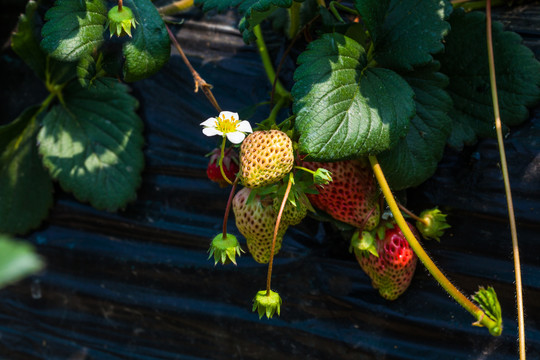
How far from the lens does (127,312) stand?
3.88 ft

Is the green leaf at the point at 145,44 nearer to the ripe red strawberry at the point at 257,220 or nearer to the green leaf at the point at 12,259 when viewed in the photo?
the ripe red strawberry at the point at 257,220

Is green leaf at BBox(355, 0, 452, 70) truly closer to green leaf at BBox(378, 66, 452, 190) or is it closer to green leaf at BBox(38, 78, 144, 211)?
green leaf at BBox(378, 66, 452, 190)

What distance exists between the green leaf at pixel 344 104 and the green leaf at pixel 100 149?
0.49 metres

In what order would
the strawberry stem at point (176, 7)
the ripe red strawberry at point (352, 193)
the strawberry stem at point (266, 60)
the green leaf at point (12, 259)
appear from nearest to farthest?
the green leaf at point (12, 259) < the ripe red strawberry at point (352, 193) < the strawberry stem at point (266, 60) < the strawberry stem at point (176, 7)

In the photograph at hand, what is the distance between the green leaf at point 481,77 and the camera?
2.79ft

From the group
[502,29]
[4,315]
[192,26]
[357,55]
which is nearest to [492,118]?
[502,29]

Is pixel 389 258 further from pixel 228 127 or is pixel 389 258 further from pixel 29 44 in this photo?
pixel 29 44

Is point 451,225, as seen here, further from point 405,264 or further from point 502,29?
point 502,29

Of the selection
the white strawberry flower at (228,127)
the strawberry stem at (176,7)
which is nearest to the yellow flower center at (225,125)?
the white strawberry flower at (228,127)

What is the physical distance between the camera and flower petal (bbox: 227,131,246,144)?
28.3 inches

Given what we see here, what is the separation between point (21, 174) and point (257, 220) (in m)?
0.64

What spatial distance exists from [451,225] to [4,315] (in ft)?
3.50

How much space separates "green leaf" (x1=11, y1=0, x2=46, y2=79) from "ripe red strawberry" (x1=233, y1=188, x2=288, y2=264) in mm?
575

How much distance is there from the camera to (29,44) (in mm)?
1087
